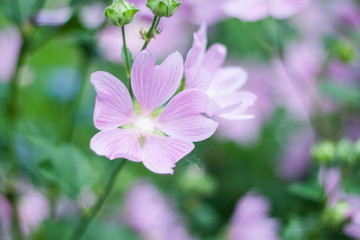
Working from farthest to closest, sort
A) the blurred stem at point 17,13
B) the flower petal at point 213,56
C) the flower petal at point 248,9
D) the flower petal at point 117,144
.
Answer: the flower petal at point 248,9, the blurred stem at point 17,13, the flower petal at point 213,56, the flower petal at point 117,144

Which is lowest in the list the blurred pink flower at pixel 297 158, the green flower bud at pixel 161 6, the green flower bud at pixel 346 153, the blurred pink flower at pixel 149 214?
the blurred pink flower at pixel 149 214

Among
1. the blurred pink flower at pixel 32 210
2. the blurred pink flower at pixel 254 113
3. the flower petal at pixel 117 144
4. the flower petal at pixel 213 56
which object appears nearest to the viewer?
the flower petal at pixel 117 144

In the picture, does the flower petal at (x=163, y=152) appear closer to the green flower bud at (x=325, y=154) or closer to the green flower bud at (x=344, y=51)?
the green flower bud at (x=325, y=154)

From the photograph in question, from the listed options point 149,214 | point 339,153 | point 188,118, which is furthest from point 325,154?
point 149,214

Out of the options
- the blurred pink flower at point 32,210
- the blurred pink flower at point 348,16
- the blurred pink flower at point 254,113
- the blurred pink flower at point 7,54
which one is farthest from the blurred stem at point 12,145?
the blurred pink flower at point 348,16

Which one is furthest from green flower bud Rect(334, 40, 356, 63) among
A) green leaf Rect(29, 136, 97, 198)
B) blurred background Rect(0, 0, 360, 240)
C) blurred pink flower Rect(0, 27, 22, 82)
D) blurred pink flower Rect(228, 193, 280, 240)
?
blurred pink flower Rect(0, 27, 22, 82)

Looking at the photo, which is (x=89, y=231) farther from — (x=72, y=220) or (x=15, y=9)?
(x=15, y=9)

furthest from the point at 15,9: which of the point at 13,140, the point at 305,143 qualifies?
the point at 305,143
